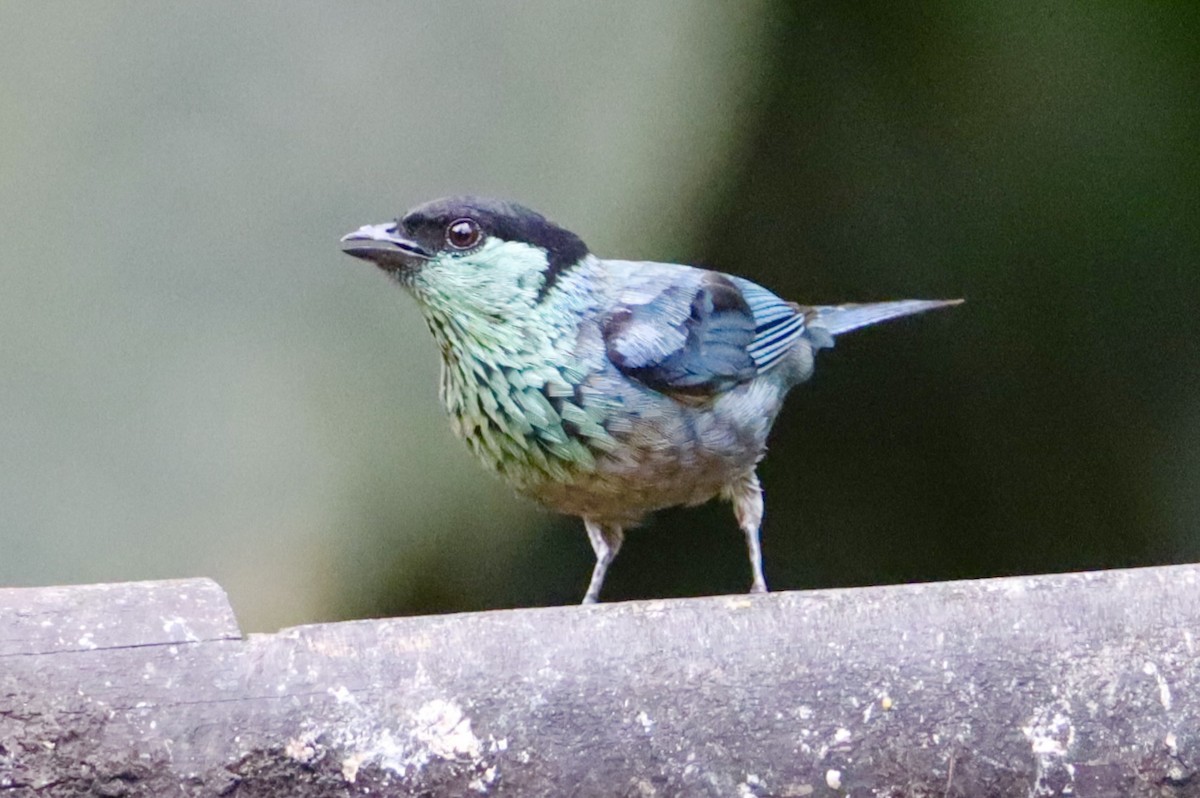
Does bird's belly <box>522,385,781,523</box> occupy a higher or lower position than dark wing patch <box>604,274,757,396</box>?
lower

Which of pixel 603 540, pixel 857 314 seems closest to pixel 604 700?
pixel 603 540

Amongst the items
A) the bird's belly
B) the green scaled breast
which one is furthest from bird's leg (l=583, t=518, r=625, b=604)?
the green scaled breast

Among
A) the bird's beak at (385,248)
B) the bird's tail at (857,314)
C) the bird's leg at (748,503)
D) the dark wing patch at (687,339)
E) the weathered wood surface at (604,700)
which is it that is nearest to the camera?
the weathered wood surface at (604,700)

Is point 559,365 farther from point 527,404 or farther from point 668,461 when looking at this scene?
point 668,461

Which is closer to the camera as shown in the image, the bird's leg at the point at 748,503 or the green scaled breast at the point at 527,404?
the green scaled breast at the point at 527,404

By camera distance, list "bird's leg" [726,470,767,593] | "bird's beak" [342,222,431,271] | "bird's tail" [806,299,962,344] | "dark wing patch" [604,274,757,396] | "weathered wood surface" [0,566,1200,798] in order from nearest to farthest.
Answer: "weathered wood surface" [0,566,1200,798] → "bird's beak" [342,222,431,271] → "dark wing patch" [604,274,757,396] → "bird's leg" [726,470,767,593] → "bird's tail" [806,299,962,344]

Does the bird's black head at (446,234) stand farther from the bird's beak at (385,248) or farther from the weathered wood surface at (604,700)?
the weathered wood surface at (604,700)

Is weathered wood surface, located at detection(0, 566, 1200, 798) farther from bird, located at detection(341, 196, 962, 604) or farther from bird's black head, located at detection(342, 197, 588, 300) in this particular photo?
bird's black head, located at detection(342, 197, 588, 300)

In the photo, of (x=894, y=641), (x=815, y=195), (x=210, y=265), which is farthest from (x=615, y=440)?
(x=815, y=195)

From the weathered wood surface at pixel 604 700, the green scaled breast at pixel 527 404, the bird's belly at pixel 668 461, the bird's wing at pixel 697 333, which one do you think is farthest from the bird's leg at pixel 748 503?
the weathered wood surface at pixel 604 700
